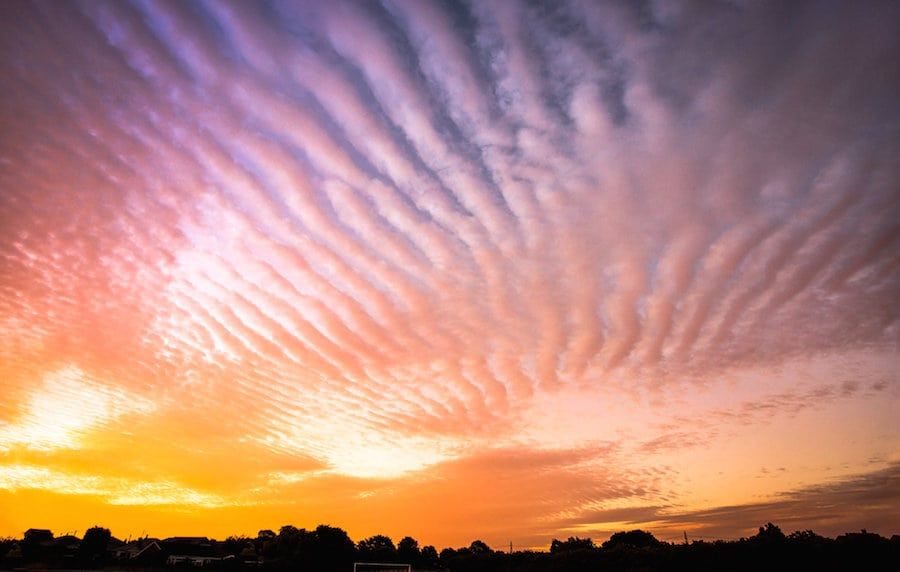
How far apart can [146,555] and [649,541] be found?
109 metres

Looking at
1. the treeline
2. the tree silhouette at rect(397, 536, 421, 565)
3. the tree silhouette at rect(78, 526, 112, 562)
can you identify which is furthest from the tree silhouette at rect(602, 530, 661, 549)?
the tree silhouette at rect(78, 526, 112, 562)

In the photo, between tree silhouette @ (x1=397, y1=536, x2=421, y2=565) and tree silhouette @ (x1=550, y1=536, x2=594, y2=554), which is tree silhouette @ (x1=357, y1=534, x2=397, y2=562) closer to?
tree silhouette @ (x1=397, y1=536, x2=421, y2=565)

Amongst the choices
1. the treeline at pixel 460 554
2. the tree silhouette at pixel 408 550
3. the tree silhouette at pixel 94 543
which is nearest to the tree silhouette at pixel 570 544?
the treeline at pixel 460 554

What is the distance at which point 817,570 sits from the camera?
4562cm

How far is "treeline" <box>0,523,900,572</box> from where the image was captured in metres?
46.5

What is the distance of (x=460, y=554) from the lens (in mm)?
90562

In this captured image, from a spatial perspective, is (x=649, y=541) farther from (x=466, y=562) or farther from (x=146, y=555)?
(x=146, y=555)

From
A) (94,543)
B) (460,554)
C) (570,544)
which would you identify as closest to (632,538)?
(570,544)

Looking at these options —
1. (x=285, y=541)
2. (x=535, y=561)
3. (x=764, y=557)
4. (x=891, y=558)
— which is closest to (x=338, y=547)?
(x=285, y=541)

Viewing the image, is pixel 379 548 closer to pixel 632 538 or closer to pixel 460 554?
pixel 460 554

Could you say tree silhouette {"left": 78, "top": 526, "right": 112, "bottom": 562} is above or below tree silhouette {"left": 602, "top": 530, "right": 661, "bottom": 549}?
below

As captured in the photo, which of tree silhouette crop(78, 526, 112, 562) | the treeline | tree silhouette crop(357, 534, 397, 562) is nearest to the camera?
the treeline

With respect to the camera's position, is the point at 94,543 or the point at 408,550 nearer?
the point at 94,543

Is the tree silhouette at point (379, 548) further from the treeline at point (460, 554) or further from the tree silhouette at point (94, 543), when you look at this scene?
the tree silhouette at point (94, 543)
